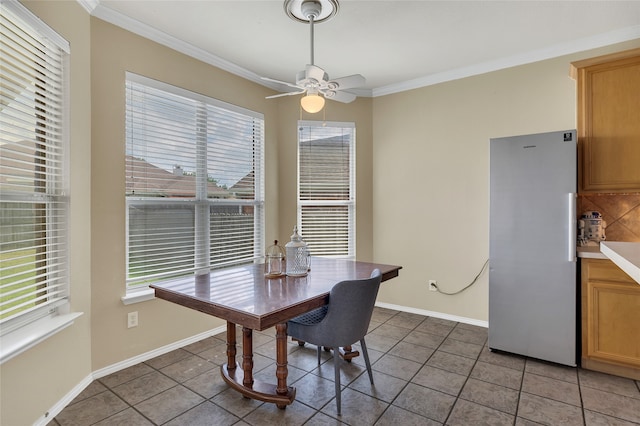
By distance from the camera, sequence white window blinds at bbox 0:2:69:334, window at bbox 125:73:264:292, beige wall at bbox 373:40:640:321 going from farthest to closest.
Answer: beige wall at bbox 373:40:640:321 → window at bbox 125:73:264:292 → white window blinds at bbox 0:2:69:334

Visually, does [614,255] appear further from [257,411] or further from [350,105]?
[350,105]

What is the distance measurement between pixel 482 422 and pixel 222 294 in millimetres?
1696

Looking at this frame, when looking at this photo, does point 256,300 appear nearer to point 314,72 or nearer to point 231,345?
point 231,345

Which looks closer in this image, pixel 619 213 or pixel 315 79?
pixel 315 79

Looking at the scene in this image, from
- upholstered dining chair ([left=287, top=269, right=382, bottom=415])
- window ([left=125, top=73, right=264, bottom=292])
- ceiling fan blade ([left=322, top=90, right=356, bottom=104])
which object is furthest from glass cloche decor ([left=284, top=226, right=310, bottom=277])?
window ([left=125, top=73, right=264, bottom=292])

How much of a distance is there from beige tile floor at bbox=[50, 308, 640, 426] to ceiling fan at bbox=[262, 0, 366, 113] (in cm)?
194

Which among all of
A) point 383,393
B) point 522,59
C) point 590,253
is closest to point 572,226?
point 590,253

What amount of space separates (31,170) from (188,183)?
1238 mm

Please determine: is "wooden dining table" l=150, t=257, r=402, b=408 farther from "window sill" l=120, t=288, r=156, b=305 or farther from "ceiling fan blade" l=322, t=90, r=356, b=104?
"ceiling fan blade" l=322, t=90, r=356, b=104

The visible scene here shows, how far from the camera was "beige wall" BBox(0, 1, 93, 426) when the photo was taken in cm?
187

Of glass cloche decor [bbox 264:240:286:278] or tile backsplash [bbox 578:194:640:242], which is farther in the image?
tile backsplash [bbox 578:194:640:242]

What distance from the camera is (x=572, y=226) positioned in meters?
2.55

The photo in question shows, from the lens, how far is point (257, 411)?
6.86ft

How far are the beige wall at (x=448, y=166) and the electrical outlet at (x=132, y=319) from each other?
270 centimetres
